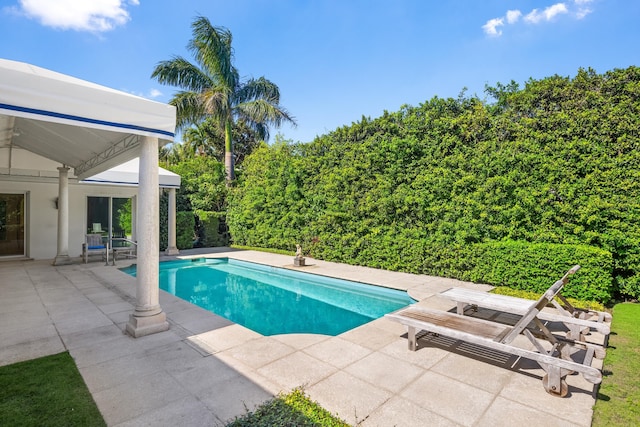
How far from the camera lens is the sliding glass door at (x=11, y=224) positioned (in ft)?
44.0

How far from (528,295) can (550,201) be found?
258cm

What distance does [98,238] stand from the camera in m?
13.8

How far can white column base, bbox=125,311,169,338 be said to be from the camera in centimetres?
532

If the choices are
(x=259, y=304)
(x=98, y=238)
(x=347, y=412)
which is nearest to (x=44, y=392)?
(x=347, y=412)

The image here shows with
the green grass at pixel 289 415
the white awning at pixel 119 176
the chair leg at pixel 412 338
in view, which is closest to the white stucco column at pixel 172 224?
the white awning at pixel 119 176

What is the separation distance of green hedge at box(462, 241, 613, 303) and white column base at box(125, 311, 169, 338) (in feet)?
27.1

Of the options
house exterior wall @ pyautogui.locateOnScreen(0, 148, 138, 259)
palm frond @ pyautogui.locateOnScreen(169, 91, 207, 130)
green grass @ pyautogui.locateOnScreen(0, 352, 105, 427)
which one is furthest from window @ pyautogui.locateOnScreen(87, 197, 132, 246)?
green grass @ pyautogui.locateOnScreen(0, 352, 105, 427)

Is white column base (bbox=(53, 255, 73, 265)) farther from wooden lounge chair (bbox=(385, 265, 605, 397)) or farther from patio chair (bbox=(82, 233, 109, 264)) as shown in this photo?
wooden lounge chair (bbox=(385, 265, 605, 397))

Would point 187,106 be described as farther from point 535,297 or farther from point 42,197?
point 535,297

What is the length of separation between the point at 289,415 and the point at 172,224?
14788 mm

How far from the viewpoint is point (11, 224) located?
13.6 meters

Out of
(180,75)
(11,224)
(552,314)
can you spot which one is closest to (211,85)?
(180,75)

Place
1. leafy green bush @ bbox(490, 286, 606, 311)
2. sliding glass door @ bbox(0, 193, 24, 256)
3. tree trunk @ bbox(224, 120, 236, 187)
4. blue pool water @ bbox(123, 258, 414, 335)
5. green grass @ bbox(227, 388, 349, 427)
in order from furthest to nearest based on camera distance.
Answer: tree trunk @ bbox(224, 120, 236, 187), sliding glass door @ bbox(0, 193, 24, 256), blue pool water @ bbox(123, 258, 414, 335), leafy green bush @ bbox(490, 286, 606, 311), green grass @ bbox(227, 388, 349, 427)

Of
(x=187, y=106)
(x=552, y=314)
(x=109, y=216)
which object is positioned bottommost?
(x=552, y=314)
